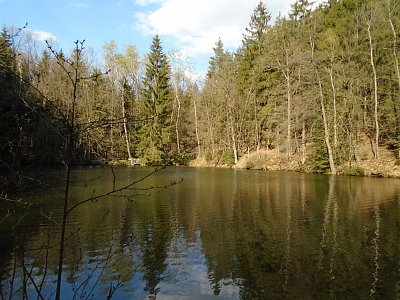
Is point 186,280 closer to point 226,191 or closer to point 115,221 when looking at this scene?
point 115,221

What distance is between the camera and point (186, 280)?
8.05 m

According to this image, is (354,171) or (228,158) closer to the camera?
(354,171)

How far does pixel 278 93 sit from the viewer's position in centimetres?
4062

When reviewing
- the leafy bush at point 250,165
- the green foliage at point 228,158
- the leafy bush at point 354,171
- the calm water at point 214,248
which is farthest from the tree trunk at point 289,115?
the calm water at point 214,248

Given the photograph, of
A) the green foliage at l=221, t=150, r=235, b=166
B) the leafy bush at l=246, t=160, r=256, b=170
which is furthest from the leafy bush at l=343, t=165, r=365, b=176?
the green foliage at l=221, t=150, r=235, b=166

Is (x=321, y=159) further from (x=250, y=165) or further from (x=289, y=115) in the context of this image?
(x=250, y=165)

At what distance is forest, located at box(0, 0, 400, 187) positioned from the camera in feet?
105

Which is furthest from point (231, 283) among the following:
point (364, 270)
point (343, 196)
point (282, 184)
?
point (282, 184)

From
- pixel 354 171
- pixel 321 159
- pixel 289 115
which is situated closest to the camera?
pixel 354 171

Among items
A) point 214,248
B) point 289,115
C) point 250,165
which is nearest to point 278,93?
point 289,115

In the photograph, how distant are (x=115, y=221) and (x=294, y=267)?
7.36m

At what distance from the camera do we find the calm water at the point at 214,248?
294 inches

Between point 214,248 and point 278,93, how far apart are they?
32706 mm

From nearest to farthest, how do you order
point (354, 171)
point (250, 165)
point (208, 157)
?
point (354, 171), point (250, 165), point (208, 157)
